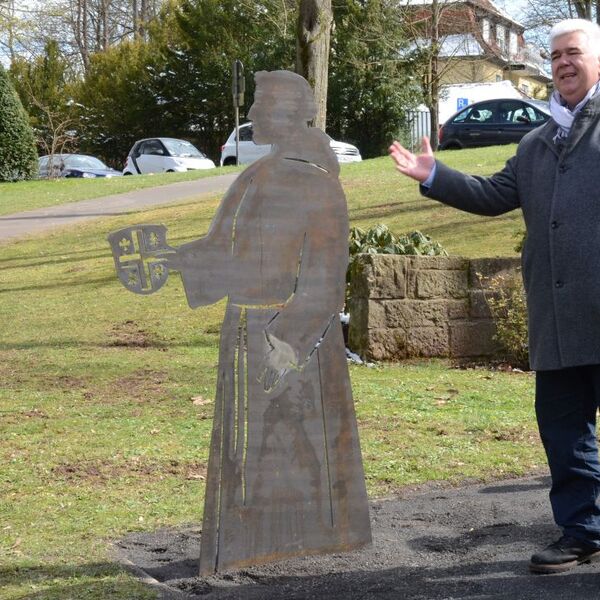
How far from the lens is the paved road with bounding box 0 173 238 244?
16656 mm

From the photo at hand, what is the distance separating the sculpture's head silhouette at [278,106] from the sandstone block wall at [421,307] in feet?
14.5

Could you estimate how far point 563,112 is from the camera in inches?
157

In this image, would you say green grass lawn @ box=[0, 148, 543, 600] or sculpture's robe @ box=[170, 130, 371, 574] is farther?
green grass lawn @ box=[0, 148, 543, 600]

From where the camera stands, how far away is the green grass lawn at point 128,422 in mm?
4699

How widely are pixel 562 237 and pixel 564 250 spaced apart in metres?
0.05

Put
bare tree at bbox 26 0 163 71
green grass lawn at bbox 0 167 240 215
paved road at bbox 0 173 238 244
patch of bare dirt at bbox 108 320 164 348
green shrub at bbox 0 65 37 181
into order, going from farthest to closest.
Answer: bare tree at bbox 26 0 163 71 → green shrub at bbox 0 65 37 181 → green grass lawn at bbox 0 167 240 215 → paved road at bbox 0 173 238 244 → patch of bare dirt at bbox 108 320 164 348

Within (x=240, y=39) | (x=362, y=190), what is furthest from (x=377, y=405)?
(x=240, y=39)

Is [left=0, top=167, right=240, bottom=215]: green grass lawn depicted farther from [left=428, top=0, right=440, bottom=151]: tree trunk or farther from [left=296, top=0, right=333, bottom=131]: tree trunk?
[left=428, top=0, right=440, bottom=151]: tree trunk

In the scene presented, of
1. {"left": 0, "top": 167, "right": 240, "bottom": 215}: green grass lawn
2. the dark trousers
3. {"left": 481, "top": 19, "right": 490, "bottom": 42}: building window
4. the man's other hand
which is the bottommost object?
the dark trousers

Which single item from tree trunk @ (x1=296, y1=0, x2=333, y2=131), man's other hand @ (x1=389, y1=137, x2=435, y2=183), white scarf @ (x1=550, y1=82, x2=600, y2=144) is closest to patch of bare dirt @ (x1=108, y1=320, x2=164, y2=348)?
tree trunk @ (x1=296, y1=0, x2=333, y2=131)

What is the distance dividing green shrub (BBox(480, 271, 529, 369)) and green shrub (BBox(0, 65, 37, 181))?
1833 centimetres

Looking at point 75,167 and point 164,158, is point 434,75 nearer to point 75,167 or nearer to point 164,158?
point 164,158

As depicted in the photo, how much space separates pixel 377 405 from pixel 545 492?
7.09ft

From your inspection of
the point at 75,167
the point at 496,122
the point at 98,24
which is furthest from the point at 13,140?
the point at 98,24
